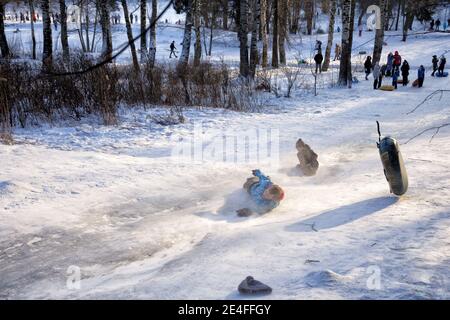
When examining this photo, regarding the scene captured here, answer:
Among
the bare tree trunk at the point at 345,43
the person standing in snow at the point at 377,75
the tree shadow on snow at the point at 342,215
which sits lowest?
the tree shadow on snow at the point at 342,215

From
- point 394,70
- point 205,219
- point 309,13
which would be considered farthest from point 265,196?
point 309,13

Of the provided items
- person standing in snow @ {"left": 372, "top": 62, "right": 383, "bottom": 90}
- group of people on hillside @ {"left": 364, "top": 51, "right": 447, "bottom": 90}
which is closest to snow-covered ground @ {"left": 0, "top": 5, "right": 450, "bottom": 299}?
person standing in snow @ {"left": 372, "top": 62, "right": 383, "bottom": 90}

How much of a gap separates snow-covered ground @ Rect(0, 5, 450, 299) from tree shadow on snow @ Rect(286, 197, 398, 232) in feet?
0.07

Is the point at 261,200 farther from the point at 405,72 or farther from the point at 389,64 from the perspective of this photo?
the point at 389,64

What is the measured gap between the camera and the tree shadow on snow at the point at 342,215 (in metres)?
4.74

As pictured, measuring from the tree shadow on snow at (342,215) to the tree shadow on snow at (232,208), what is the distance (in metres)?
0.83

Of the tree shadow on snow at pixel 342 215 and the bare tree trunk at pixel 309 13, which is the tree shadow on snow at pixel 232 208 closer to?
the tree shadow on snow at pixel 342 215

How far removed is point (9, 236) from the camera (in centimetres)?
469

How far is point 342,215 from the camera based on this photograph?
509 centimetres

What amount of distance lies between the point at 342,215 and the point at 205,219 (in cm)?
165

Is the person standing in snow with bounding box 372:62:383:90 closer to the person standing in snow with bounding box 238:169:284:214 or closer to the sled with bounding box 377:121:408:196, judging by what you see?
the sled with bounding box 377:121:408:196

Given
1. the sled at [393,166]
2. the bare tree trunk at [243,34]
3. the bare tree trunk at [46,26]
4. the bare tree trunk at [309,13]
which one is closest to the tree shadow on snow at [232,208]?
the sled at [393,166]

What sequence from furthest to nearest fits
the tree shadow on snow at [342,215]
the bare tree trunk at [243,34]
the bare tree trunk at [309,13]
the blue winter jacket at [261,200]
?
the bare tree trunk at [309,13], the bare tree trunk at [243,34], the blue winter jacket at [261,200], the tree shadow on snow at [342,215]
